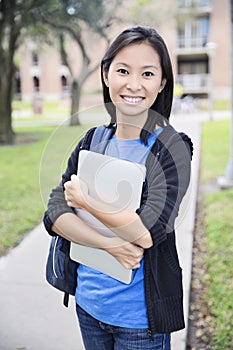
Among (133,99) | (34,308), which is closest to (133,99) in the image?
(133,99)

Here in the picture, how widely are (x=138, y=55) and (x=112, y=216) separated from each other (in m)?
0.41

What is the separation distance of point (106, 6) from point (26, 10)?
174 inches

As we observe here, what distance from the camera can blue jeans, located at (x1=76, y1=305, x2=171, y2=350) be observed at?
125 cm

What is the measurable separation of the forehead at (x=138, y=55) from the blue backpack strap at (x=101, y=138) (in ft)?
0.66

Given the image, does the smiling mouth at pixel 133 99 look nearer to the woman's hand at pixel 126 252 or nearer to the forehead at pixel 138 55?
the forehead at pixel 138 55

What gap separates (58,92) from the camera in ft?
112

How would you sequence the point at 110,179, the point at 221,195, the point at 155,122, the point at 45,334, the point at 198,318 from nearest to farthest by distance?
the point at 110,179
the point at 155,122
the point at 45,334
the point at 198,318
the point at 221,195

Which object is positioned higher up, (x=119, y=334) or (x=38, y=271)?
(x=119, y=334)

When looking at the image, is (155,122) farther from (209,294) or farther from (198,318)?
(209,294)

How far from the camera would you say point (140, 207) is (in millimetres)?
1090

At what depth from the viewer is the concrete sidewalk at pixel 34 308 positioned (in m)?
2.44

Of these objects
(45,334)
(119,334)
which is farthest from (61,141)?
(45,334)

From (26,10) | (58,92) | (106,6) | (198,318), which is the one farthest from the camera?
(58,92)

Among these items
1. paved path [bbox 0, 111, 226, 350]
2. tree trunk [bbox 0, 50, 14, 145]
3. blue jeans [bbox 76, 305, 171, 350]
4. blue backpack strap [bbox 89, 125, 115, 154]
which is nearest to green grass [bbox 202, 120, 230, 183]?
paved path [bbox 0, 111, 226, 350]
